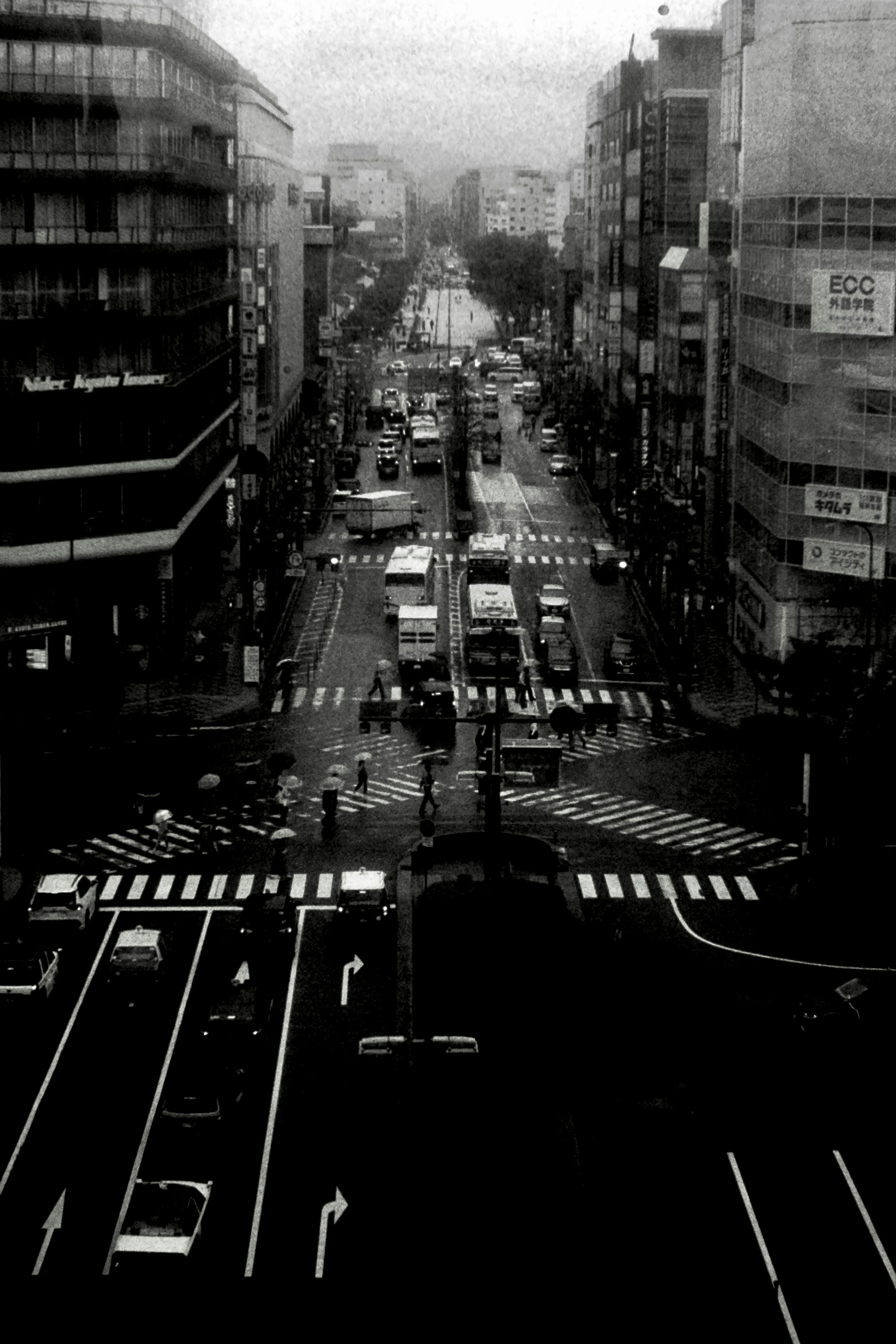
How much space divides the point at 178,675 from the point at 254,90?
44.4 meters

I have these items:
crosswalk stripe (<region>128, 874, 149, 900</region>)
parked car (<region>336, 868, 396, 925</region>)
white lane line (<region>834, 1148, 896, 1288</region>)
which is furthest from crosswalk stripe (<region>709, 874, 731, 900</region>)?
white lane line (<region>834, 1148, 896, 1288</region>)

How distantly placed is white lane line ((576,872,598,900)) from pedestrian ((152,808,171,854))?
786cm

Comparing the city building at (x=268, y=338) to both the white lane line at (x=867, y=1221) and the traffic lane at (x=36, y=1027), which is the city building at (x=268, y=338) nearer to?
the traffic lane at (x=36, y=1027)

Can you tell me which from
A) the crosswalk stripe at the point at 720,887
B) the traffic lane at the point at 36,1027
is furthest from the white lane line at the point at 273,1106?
the crosswalk stripe at the point at 720,887

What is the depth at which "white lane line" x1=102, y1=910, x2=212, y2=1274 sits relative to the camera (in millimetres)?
19109

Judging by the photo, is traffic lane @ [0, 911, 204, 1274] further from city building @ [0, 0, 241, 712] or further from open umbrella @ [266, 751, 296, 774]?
city building @ [0, 0, 241, 712]

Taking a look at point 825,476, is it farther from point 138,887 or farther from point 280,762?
point 138,887

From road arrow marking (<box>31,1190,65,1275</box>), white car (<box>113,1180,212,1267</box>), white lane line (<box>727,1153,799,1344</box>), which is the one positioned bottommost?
road arrow marking (<box>31,1190,65,1275</box>)

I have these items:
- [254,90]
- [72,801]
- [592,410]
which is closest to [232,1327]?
[72,801]

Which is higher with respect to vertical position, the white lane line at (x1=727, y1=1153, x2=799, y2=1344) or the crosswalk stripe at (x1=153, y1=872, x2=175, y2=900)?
the white lane line at (x1=727, y1=1153, x2=799, y2=1344)

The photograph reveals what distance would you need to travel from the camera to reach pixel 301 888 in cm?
3180

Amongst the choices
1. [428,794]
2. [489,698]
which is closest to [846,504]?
Answer: [489,698]

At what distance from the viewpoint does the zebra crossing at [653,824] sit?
3416 centimetres

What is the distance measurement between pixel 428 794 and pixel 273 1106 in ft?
44.0
